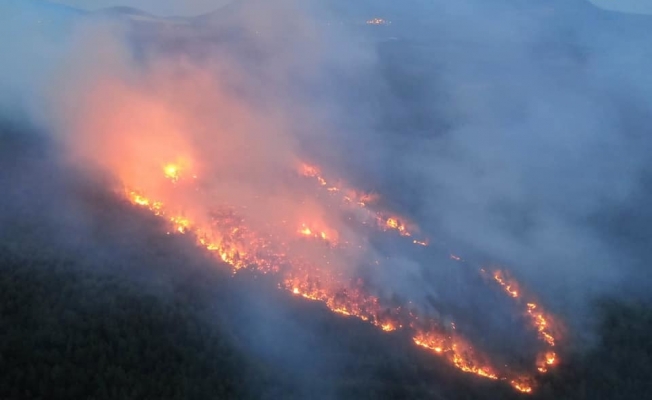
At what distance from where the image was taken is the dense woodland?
6.24 m

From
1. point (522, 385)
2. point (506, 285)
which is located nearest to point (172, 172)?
point (506, 285)

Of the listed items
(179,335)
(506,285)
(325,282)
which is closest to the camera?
(179,335)

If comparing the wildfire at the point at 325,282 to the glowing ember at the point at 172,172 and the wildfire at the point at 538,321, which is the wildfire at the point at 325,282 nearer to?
the wildfire at the point at 538,321

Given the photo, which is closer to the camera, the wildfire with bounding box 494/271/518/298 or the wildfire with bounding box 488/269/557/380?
the wildfire with bounding box 488/269/557/380

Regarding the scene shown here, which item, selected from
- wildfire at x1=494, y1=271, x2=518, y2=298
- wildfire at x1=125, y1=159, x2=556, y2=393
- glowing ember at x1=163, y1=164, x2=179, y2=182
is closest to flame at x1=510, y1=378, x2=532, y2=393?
wildfire at x1=125, y1=159, x2=556, y2=393

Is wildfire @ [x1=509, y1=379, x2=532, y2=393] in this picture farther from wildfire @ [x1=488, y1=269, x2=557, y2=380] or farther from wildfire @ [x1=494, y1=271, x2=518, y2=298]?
wildfire @ [x1=494, y1=271, x2=518, y2=298]

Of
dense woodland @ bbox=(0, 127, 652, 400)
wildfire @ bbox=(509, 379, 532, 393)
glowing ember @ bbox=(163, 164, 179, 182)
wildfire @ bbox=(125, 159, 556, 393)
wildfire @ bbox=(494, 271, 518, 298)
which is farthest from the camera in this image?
glowing ember @ bbox=(163, 164, 179, 182)

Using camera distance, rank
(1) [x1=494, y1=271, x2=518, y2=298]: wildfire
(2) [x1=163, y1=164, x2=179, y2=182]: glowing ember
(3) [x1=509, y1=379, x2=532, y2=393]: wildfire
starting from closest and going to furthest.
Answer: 1. (3) [x1=509, y1=379, x2=532, y2=393]: wildfire
2. (1) [x1=494, y1=271, x2=518, y2=298]: wildfire
3. (2) [x1=163, y1=164, x2=179, y2=182]: glowing ember

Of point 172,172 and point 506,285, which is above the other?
point 172,172

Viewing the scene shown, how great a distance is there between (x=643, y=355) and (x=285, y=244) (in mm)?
5265

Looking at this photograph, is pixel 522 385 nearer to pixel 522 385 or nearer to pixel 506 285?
pixel 522 385

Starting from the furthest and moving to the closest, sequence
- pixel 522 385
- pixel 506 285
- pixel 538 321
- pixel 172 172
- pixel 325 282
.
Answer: pixel 172 172, pixel 506 285, pixel 538 321, pixel 325 282, pixel 522 385

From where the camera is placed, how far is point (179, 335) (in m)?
6.90

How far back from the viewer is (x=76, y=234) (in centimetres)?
855
